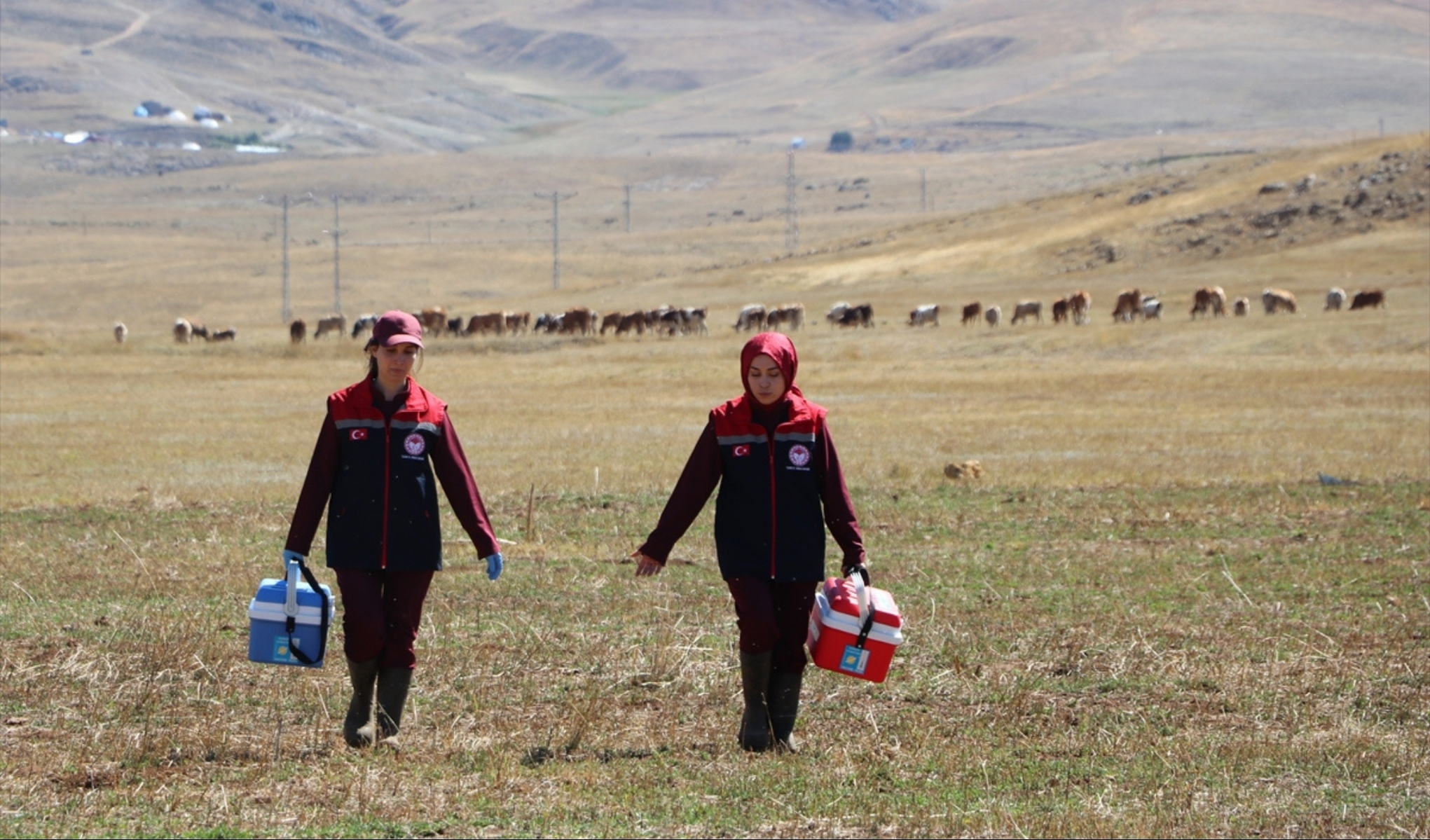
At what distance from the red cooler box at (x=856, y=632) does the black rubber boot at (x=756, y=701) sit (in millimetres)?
256

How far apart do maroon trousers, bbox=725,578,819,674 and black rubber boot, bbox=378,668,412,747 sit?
1.45 metres

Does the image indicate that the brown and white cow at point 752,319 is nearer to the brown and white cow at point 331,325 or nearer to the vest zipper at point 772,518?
the brown and white cow at point 331,325

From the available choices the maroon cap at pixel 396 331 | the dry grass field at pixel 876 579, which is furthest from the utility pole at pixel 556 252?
the maroon cap at pixel 396 331

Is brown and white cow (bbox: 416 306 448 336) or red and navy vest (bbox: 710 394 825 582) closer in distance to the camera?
red and navy vest (bbox: 710 394 825 582)

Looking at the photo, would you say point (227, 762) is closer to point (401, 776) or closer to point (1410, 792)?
point (401, 776)

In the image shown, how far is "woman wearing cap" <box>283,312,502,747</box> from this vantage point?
265 inches

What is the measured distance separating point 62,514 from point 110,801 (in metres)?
10.0

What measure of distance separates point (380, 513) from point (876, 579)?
5382mm

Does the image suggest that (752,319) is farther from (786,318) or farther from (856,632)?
(856,632)

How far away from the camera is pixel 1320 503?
15.4 meters

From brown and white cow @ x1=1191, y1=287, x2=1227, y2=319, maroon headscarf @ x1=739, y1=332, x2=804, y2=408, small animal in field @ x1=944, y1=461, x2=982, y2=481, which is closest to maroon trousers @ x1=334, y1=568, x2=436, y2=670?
maroon headscarf @ x1=739, y1=332, x2=804, y2=408

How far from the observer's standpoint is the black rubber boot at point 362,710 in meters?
6.77

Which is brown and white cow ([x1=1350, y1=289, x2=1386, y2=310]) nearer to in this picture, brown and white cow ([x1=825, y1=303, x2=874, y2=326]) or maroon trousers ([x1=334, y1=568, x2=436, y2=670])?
brown and white cow ([x1=825, y1=303, x2=874, y2=326])

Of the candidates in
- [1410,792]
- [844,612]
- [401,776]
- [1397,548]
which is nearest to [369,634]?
[401,776]
